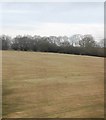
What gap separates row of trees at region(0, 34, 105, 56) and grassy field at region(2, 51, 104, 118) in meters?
0.07

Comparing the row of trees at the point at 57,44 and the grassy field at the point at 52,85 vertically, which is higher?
the row of trees at the point at 57,44

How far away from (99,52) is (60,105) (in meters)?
0.77

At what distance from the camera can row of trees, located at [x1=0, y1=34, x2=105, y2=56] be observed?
2523mm

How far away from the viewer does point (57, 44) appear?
272 centimetres

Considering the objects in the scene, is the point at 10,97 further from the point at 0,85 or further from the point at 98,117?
the point at 98,117

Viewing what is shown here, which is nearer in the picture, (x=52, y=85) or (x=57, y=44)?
(x=52, y=85)

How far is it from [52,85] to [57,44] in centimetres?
52

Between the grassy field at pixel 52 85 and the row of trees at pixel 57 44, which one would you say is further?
the row of trees at pixel 57 44

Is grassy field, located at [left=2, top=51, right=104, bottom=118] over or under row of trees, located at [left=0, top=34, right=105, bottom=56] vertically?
under

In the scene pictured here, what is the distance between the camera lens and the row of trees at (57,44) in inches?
99.3

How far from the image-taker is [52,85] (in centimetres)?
246

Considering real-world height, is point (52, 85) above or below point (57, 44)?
below

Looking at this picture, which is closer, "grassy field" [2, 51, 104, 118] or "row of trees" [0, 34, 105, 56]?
"grassy field" [2, 51, 104, 118]

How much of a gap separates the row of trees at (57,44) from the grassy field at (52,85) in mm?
69
